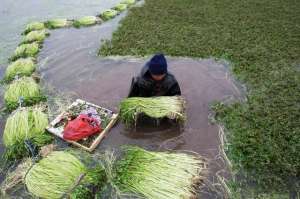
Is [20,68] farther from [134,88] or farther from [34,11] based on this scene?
[34,11]

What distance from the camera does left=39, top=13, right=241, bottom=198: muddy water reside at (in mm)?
5401

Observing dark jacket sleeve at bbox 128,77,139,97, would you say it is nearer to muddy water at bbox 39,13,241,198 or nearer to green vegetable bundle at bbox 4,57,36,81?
muddy water at bbox 39,13,241,198

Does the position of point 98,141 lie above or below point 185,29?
below

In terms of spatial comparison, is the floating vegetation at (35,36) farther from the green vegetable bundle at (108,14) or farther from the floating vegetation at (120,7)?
the floating vegetation at (120,7)

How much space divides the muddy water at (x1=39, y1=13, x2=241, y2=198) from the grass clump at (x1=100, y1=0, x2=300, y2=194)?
325 mm

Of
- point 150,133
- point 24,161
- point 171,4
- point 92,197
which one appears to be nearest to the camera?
point 92,197

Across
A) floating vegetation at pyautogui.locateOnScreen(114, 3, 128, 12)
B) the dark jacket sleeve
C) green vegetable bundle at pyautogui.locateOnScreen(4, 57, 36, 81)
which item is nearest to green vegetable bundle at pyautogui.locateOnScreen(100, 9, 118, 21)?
floating vegetation at pyautogui.locateOnScreen(114, 3, 128, 12)

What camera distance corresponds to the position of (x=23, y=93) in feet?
21.5

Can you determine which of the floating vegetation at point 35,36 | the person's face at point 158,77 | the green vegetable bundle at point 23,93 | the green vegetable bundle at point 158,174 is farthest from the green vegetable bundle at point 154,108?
the floating vegetation at point 35,36

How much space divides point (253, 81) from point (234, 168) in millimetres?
2420

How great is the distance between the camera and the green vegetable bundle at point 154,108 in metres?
5.34

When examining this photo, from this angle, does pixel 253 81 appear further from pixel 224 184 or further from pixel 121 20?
pixel 121 20

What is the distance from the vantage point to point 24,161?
16.7 ft

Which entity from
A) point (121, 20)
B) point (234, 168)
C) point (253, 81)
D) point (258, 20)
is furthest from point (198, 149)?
point (121, 20)
